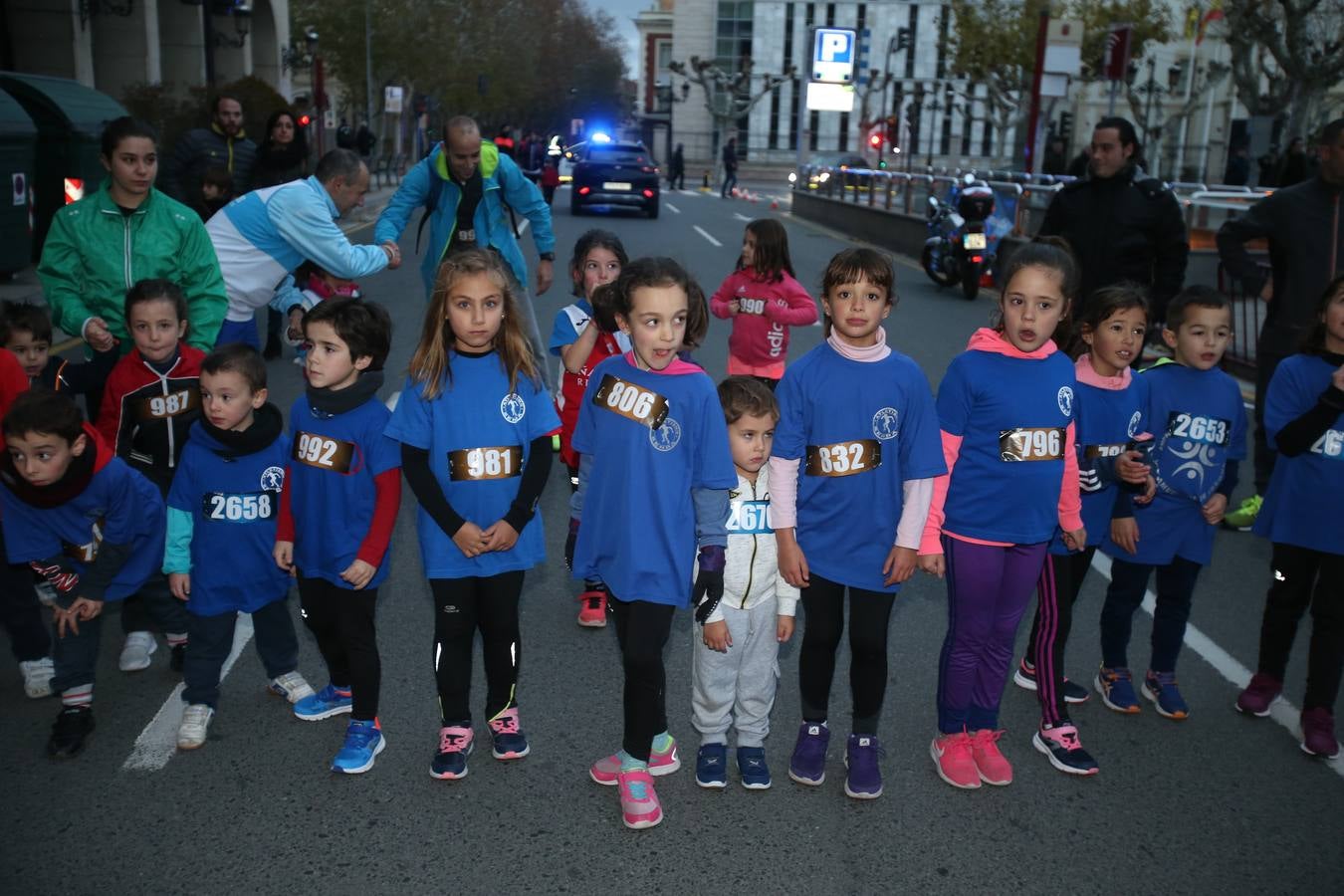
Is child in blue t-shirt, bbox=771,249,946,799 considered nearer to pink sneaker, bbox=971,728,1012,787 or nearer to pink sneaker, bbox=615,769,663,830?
pink sneaker, bbox=971,728,1012,787

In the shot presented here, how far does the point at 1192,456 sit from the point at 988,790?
55.8 inches

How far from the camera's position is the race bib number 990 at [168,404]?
4.57 m

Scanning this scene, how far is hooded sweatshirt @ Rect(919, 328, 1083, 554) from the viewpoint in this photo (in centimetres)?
371

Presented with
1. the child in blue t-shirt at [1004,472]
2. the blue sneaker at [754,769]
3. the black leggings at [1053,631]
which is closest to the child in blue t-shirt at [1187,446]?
the black leggings at [1053,631]

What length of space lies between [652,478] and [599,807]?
1071 mm

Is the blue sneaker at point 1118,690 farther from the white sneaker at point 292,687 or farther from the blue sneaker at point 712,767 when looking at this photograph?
the white sneaker at point 292,687

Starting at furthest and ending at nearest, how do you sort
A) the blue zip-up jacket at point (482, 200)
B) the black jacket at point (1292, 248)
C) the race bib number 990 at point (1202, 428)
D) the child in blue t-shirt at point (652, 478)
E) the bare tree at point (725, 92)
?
1. the bare tree at point (725, 92)
2. the blue zip-up jacket at point (482, 200)
3. the black jacket at point (1292, 248)
4. the race bib number 990 at point (1202, 428)
5. the child in blue t-shirt at point (652, 478)

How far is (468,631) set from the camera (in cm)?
384

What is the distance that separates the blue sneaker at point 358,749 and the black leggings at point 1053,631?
225cm

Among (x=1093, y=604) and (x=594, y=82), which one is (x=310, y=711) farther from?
(x=594, y=82)

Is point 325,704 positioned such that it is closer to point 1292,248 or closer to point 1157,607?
point 1157,607

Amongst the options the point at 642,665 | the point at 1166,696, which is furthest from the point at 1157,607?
the point at 642,665

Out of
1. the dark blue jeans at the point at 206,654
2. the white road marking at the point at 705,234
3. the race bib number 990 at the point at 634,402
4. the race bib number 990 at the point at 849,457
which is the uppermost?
the race bib number 990 at the point at 634,402

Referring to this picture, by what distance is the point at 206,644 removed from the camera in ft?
13.4
